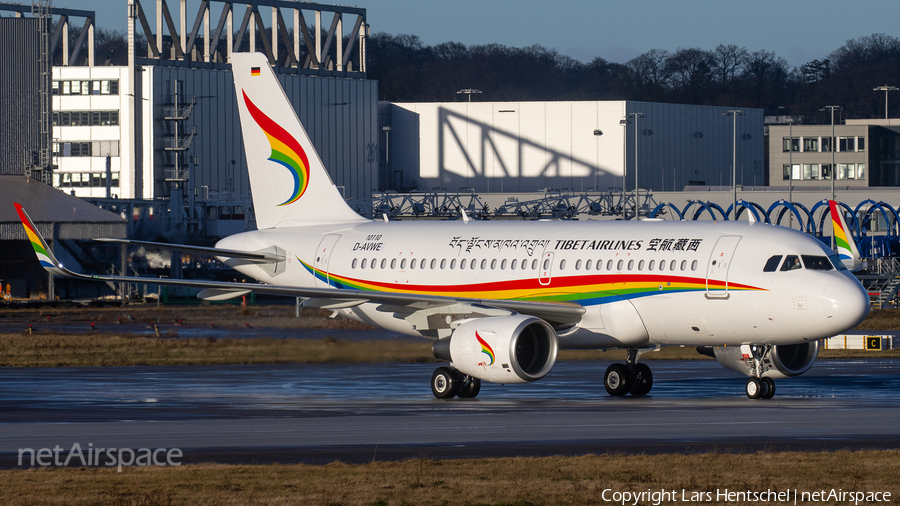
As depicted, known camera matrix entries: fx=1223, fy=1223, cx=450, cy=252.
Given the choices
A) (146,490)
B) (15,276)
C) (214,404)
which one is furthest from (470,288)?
(15,276)

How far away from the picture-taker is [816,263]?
2733 cm

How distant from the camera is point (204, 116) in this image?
104 meters

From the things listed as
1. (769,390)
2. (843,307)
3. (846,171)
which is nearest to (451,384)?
(769,390)

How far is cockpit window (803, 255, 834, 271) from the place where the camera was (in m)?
27.2

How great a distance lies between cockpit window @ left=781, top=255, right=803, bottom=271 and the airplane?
2cm

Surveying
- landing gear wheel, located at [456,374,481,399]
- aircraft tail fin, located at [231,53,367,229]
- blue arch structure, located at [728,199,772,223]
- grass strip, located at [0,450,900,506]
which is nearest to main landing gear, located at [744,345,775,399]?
landing gear wheel, located at [456,374,481,399]

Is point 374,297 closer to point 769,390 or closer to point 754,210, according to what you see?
point 769,390

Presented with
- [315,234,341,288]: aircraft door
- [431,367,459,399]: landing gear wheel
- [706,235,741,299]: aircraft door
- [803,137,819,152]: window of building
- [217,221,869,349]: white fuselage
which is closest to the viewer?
[217,221,869,349]: white fuselage

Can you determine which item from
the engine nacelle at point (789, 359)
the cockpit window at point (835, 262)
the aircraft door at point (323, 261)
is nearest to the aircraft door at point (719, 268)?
the cockpit window at point (835, 262)

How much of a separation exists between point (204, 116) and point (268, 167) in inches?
2726

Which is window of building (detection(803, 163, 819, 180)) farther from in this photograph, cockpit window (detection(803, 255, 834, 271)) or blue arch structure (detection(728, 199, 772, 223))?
cockpit window (detection(803, 255, 834, 271))

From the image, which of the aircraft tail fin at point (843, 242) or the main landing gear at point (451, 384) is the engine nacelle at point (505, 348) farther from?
the aircraft tail fin at point (843, 242)

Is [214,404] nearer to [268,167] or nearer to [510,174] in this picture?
[268,167]

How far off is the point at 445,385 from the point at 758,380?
23.7 ft
